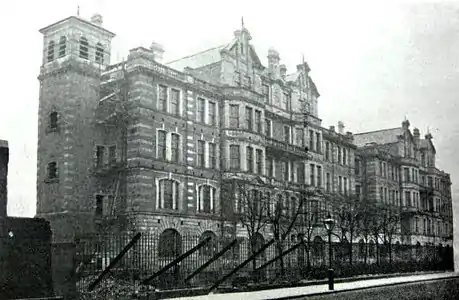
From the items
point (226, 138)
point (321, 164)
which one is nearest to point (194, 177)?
point (226, 138)

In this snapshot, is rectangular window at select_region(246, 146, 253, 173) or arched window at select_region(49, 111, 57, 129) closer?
arched window at select_region(49, 111, 57, 129)

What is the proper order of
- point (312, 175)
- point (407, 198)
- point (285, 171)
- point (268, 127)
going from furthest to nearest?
point (407, 198), point (312, 175), point (285, 171), point (268, 127)

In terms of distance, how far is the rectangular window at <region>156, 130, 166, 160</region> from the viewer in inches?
1251

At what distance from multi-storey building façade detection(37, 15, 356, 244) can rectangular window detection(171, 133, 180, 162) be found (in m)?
0.06

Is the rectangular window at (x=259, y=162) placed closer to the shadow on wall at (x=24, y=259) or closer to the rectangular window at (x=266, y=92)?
the rectangular window at (x=266, y=92)

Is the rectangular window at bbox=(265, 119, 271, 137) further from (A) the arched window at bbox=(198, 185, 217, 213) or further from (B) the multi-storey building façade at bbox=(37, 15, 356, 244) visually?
(A) the arched window at bbox=(198, 185, 217, 213)

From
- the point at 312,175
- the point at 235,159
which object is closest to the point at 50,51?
the point at 235,159

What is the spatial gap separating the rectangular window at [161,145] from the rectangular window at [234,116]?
5.46 metres

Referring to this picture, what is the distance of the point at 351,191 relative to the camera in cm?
5100

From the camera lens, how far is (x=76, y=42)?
105ft

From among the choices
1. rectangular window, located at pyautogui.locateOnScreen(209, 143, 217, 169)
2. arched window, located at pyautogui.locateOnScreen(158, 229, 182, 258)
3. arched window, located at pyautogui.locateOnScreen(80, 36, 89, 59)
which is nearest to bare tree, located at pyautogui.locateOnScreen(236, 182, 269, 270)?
rectangular window, located at pyautogui.locateOnScreen(209, 143, 217, 169)

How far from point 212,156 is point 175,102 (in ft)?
14.0

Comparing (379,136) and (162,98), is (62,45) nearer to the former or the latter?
(162,98)

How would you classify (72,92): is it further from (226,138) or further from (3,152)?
(3,152)
